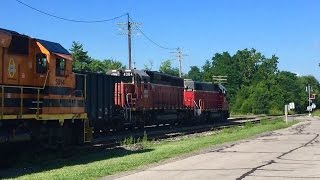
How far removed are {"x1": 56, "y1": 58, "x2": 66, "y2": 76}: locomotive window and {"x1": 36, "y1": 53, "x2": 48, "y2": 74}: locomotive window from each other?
60 centimetres

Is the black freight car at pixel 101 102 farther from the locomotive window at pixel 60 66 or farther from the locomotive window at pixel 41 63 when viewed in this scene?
the locomotive window at pixel 41 63

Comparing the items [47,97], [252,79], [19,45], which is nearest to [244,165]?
[47,97]

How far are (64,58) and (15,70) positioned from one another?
2.44 metres

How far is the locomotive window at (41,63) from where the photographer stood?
1722 centimetres

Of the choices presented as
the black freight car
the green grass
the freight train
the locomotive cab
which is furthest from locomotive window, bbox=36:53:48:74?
the locomotive cab

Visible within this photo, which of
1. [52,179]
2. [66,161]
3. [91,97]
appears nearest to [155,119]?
[91,97]

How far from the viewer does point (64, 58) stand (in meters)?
18.3

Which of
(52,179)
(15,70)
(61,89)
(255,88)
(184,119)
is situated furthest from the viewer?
(255,88)

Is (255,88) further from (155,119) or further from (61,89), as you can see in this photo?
(61,89)

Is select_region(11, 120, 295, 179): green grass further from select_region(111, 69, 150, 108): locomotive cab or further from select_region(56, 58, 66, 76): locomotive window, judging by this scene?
select_region(111, 69, 150, 108): locomotive cab

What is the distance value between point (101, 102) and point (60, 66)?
8.90m

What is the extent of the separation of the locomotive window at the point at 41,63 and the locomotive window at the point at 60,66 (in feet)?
1.97

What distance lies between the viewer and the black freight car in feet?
84.5

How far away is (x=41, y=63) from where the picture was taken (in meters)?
17.4
